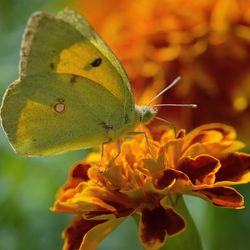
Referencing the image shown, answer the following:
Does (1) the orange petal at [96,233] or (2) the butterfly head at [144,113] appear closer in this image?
(1) the orange petal at [96,233]

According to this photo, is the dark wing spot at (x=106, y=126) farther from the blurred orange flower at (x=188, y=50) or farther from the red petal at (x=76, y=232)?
the blurred orange flower at (x=188, y=50)

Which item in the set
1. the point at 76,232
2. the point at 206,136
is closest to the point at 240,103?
the point at 206,136

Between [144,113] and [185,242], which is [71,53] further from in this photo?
[185,242]

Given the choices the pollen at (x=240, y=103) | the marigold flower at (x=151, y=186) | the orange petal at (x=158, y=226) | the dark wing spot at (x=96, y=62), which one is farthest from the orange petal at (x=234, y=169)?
the pollen at (x=240, y=103)

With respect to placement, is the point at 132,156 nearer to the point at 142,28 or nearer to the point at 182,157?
the point at 182,157

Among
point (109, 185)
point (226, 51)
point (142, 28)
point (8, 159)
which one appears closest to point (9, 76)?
point (8, 159)
